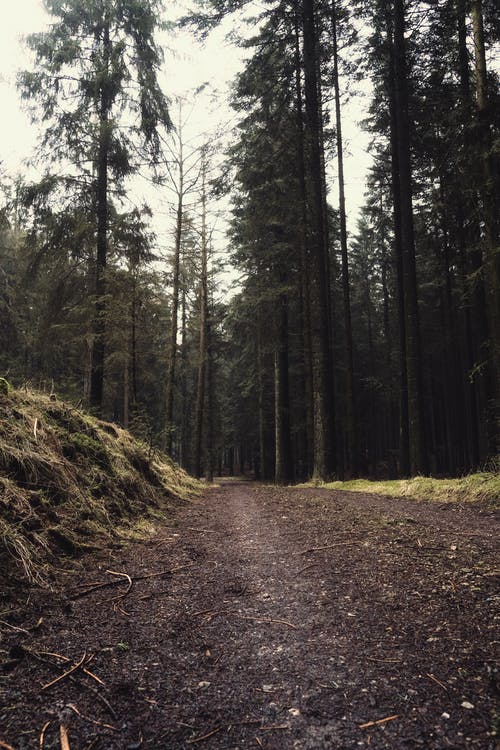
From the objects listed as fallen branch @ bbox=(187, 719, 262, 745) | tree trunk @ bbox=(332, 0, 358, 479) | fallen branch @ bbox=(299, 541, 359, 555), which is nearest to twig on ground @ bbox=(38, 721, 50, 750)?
fallen branch @ bbox=(187, 719, 262, 745)

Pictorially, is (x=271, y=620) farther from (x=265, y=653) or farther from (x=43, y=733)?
(x=43, y=733)

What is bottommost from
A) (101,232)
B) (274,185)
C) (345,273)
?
(345,273)

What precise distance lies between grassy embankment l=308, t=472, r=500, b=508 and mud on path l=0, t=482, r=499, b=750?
10.3ft

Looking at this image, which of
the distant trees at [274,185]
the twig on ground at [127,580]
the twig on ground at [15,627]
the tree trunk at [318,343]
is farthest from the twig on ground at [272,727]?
the tree trunk at [318,343]

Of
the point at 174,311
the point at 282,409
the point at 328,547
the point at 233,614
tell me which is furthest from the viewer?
the point at 282,409

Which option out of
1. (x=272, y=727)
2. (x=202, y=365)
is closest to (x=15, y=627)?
(x=272, y=727)

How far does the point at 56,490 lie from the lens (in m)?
4.01

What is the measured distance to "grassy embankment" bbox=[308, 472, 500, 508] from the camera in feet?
20.1

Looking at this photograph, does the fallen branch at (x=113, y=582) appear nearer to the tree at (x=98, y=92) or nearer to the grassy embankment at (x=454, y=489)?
the grassy embankment at (x=454, y=489)

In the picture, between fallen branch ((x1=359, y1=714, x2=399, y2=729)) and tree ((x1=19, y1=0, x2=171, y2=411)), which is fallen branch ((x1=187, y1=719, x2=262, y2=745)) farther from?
tree ((x1=19, y1=0, x2=171, y2=411))

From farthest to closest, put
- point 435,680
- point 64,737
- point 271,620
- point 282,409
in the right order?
point 282,409
point 271,620
point 435,680
point 64,737

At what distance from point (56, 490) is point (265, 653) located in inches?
117

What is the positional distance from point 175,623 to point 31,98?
16298mm

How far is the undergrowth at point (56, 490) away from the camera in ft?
9.96
